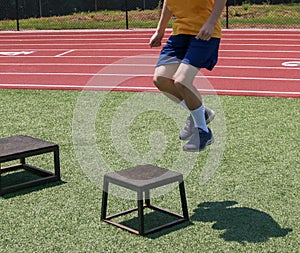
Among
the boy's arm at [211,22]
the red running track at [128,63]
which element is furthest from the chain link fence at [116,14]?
the boy's arm at [211,22]

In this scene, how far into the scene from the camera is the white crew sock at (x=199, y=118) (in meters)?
5.16

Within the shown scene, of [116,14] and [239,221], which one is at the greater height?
[239,221]

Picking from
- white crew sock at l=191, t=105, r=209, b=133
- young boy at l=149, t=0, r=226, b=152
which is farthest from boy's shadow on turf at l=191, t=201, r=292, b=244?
white crew sock at l=191, t=105, r=209, b=133

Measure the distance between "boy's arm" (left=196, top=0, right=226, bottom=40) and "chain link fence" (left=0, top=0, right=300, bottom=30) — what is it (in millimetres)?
16176

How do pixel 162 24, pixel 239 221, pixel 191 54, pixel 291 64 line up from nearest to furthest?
pixel 239 221, pixel 191 54, pixel 162 24, pixel 291 64

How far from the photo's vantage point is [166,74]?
204 inches

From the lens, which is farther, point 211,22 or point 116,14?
point 116,14

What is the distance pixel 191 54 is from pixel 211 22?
315mm

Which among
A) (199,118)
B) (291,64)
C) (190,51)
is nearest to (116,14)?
(291,64)

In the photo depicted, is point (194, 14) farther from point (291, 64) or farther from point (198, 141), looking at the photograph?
point (291, 64)

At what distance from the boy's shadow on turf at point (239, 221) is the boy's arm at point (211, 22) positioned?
1.20m

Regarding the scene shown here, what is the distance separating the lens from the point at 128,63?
13125mm

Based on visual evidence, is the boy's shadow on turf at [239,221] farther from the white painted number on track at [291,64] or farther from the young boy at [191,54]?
the white painted number on track at [291,64]

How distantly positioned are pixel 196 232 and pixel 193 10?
1.83 metres
